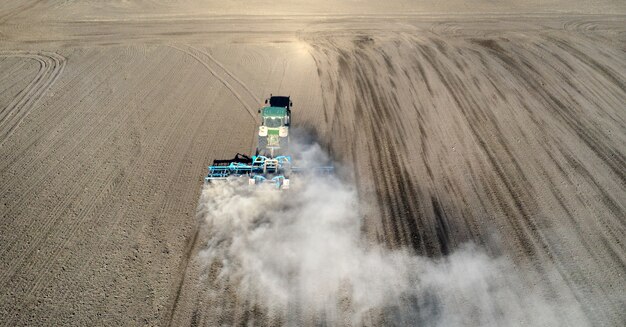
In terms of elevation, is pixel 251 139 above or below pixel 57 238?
above

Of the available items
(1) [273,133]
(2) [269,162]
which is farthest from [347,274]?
(1) [273,133]

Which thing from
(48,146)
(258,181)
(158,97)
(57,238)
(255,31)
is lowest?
(57,238)

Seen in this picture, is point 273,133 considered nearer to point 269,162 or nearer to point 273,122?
point 273,122

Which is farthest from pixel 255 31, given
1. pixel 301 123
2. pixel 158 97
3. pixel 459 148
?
pixel 459 148

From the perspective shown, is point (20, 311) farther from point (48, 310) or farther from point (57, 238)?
point (57, 238)

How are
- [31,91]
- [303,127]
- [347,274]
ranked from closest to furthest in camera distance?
[347,274], [303,127], [31,91]

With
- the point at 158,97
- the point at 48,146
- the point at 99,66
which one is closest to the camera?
the point at 48,146

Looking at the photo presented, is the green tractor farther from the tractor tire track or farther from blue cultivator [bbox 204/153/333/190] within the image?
the tractor tire track
